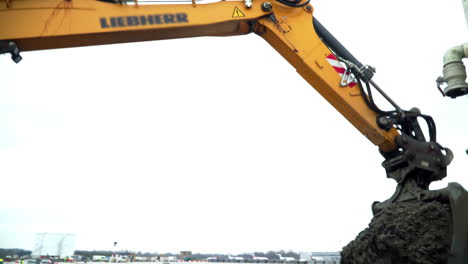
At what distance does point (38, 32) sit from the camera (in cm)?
462

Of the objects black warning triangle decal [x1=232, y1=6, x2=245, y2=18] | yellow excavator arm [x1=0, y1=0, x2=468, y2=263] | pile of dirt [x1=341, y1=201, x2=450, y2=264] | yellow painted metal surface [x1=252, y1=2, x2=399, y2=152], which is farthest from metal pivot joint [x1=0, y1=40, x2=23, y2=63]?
pile of dirt [x1=341, y1=201, x2=450, y2=264]

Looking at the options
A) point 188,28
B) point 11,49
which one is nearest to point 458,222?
point 188,28

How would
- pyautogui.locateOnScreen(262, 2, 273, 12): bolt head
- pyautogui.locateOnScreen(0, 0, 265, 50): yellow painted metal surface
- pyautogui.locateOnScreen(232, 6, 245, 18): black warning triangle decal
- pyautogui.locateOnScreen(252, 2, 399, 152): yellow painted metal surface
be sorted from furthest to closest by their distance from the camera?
pyautogui.locateOnScreen(252, 2, 399, 152): yellow painted metal surface, pyautogui.locateOnScreen(262, 2, 273, 12): bolt head, pyautogui.locateOnScreen(232, 6, 245, 18): black warning triangle decal, pyautogui.locateOnScreen(0, 0, 265, 50): yellow painted metal surface

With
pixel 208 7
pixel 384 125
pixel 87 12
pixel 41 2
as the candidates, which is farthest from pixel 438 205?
pixel 41 2

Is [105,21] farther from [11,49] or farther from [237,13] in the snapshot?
[237,13]

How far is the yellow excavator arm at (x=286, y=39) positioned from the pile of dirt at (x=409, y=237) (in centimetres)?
15

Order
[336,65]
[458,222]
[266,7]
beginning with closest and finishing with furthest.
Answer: [458,222] → [266,7] → [336,65]

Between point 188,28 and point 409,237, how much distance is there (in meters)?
3.48

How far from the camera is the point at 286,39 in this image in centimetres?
588

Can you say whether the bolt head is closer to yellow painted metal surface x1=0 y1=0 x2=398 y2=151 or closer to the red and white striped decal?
yellow painted metal surface x1=0 y1=0 x2=398 y2=151

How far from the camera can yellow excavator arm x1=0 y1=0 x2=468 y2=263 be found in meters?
4.64

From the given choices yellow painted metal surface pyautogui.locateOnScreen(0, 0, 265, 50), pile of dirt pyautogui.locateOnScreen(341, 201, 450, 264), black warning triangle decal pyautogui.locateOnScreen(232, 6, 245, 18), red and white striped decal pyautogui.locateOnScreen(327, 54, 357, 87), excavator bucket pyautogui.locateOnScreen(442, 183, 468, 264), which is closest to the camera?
excavator bucket pyautogui.locateOnScreen(442, 183, 468, 264)

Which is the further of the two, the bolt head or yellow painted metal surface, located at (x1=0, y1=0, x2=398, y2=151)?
the bolt head

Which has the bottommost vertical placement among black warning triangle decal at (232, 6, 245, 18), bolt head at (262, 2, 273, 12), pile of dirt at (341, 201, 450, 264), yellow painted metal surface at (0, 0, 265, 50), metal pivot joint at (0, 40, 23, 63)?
pile of dirt at (341, 201, 450, 264)
